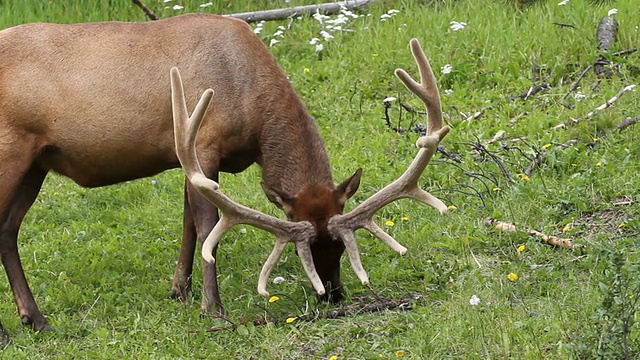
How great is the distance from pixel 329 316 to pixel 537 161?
242 centimetres

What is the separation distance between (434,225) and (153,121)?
1.98m

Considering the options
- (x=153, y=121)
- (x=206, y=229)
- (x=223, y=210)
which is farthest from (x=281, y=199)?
(x=153, y=121)

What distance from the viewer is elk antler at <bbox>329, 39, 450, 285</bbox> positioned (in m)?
6.18

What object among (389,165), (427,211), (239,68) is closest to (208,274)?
(239,68)

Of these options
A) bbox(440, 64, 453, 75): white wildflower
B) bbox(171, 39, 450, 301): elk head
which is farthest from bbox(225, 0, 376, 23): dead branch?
bbox(171, 39, 450, 301): elk head

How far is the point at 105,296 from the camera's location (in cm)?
711

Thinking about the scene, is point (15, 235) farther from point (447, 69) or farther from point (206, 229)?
point (447, 69)

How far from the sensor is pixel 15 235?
7.14 metres

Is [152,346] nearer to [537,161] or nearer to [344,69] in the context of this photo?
[537,161]

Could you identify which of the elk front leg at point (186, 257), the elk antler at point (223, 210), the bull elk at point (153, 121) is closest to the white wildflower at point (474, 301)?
the bull elk at point (153, 121)

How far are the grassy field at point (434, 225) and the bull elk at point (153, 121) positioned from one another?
0.41 metres

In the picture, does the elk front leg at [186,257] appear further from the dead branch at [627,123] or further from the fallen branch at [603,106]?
the dead branch at [627,123]

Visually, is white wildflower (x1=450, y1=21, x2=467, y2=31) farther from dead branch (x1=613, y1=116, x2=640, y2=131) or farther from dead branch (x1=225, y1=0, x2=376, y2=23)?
dead branch (x1=613, y1=116, x2=640, y2=131)

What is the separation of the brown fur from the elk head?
0.09 m
